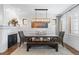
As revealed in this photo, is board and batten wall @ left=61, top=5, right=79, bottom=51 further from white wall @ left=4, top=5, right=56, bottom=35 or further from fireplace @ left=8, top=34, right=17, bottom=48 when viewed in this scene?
fireplace @ left=8, top=34, right=17, bottom=48

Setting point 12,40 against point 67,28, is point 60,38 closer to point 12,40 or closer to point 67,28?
point 67,28

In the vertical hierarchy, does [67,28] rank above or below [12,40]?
above

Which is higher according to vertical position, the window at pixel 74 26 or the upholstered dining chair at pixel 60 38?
the window at pixel 74 26

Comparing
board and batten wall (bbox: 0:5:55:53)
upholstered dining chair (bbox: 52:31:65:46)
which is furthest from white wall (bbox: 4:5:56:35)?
upholstered dining chair (bbox: 52:31:65:46)

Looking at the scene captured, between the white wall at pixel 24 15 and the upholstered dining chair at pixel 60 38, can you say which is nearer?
the white wall at pixel 24 15

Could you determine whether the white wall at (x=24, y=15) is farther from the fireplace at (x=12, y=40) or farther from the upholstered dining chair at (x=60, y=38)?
the fireplace at (x=12, y=40)

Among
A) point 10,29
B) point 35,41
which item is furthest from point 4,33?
point 35,41

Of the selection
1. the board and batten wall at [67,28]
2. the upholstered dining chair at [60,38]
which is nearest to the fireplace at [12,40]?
the upholstered dining chair at [60,38]

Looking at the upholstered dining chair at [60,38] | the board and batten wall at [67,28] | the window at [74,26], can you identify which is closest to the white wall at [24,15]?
the upholstered dining chair at [60,38]

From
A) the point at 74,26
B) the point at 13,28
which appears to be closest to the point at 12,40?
the point at 13,28

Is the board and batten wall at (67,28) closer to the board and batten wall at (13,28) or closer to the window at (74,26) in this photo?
the window at (74,26)

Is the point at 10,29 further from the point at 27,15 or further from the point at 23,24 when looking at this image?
the point at 27,15

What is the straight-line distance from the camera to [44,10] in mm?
2660

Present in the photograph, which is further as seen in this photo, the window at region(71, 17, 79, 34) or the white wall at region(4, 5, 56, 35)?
the window at region(71, 17, 79, 34)
